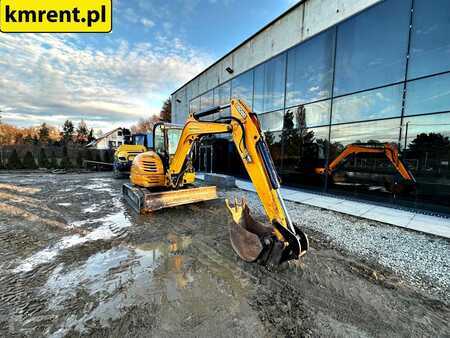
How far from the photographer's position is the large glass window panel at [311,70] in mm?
8297

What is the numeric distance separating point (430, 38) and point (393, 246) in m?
6.29

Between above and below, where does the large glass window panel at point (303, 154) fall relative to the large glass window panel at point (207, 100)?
below

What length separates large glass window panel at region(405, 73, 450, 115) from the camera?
5.76m

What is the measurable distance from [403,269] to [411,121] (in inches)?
212

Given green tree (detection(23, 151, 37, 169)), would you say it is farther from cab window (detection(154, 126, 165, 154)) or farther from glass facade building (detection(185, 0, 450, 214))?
glass facade building (detection(185, 0, 450, 214))

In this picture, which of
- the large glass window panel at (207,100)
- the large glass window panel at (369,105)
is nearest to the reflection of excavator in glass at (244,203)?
the large glass window panel at (369,105)

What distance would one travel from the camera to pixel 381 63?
6.95m

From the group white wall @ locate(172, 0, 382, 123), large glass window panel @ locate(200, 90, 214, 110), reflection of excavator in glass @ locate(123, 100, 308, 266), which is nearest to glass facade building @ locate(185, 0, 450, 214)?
white wall @ locate(172, 0, 382, 123)

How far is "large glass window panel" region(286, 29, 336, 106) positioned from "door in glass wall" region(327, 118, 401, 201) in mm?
1889

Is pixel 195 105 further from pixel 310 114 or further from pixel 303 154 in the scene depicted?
pixel 303 154

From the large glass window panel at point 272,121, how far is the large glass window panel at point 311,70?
2.49 feet

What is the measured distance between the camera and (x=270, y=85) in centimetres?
1077

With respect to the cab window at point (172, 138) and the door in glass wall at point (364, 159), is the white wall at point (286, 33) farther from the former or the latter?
the cab window at point (172, 138)

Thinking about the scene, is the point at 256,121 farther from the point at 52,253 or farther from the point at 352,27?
the point at 352,27
